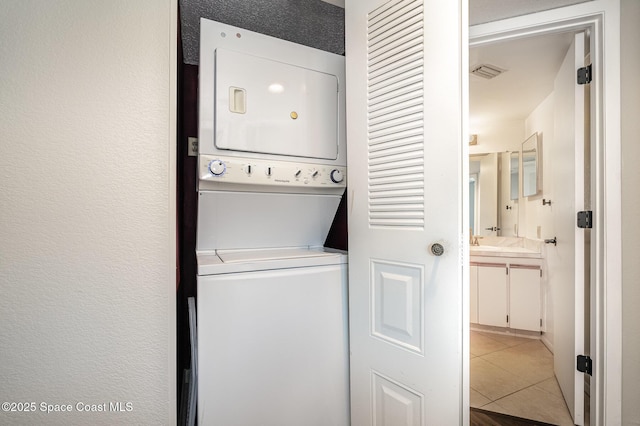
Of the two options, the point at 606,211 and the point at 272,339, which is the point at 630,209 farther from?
the point at 272,339

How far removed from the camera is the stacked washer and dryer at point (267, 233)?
1.16 m

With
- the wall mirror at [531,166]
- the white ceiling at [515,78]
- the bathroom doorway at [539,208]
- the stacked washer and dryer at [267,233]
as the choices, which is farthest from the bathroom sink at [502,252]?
the stacked washer and dryer at [267,233]

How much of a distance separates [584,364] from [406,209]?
4.86 ft

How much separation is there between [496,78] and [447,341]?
248cm

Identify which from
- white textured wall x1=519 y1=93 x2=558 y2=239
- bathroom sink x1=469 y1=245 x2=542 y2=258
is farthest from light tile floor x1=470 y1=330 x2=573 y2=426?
white textured wall x1=519 y1=93 x2=558 y2=239

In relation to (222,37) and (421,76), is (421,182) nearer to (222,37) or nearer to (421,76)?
(421,76)

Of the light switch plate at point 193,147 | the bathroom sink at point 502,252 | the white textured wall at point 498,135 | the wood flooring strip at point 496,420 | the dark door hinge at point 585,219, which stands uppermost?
the white textured wall at point 498,135

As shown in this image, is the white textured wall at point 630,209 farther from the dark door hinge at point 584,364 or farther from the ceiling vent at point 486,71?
the ceiling vent at point 486,71

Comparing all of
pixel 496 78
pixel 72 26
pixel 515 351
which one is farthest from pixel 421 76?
pixel 515 351

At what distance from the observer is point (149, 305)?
39.1 inches

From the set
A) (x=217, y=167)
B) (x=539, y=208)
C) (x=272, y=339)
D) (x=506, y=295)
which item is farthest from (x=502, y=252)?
(x=217, y=167)

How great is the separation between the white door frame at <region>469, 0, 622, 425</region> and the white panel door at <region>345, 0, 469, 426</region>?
99cm

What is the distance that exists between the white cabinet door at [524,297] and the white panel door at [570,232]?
3.20ft

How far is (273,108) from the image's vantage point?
1339 mm
